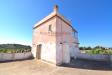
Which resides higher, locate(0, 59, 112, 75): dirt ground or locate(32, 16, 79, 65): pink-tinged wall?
locate(32, 16, 79, 65): pink-tinged wall

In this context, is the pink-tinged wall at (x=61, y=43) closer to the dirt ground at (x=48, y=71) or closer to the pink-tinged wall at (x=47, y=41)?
the pink-tinged wall at (x=47, y=41)

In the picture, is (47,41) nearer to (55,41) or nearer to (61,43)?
(55,41)

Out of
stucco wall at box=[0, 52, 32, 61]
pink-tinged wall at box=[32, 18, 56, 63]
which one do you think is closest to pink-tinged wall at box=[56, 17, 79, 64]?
pink-tinged wall at box=[32, 18, 56, 63]

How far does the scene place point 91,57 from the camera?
20141mm

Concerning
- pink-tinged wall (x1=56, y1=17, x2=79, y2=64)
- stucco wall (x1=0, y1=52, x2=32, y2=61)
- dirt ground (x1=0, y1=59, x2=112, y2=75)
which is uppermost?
pink-tinged wall (x1=56, y1=17, x2=79, y2=64)

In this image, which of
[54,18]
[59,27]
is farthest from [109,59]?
[54,18]

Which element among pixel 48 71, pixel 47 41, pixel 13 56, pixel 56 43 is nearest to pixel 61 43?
pixel 56 43

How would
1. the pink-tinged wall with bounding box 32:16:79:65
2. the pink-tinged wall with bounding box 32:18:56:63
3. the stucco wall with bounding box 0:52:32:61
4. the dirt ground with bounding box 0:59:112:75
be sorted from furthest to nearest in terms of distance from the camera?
the stucco wall with bounding box 0:52:32:61, the pink-tinged wall with bounding box 32:18:56:63, the pink-tinged wall with bounding box 32:16:79:65, the dirt ground with bounding box 0:59:112:75

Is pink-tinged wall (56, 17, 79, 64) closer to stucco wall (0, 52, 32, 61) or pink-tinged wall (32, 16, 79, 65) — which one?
pink-tinged wall (32, 16, 79, 65)

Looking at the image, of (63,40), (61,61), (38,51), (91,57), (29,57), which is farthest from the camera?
(91,57)

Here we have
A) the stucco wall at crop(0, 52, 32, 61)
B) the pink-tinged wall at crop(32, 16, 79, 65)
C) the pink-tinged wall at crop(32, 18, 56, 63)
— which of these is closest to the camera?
the pink-tinged wall at crop(32, 16, 79, 65)

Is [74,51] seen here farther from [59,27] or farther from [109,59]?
[59,27]

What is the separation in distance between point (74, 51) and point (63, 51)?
7.61m

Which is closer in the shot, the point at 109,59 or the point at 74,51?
the point at 109,59
